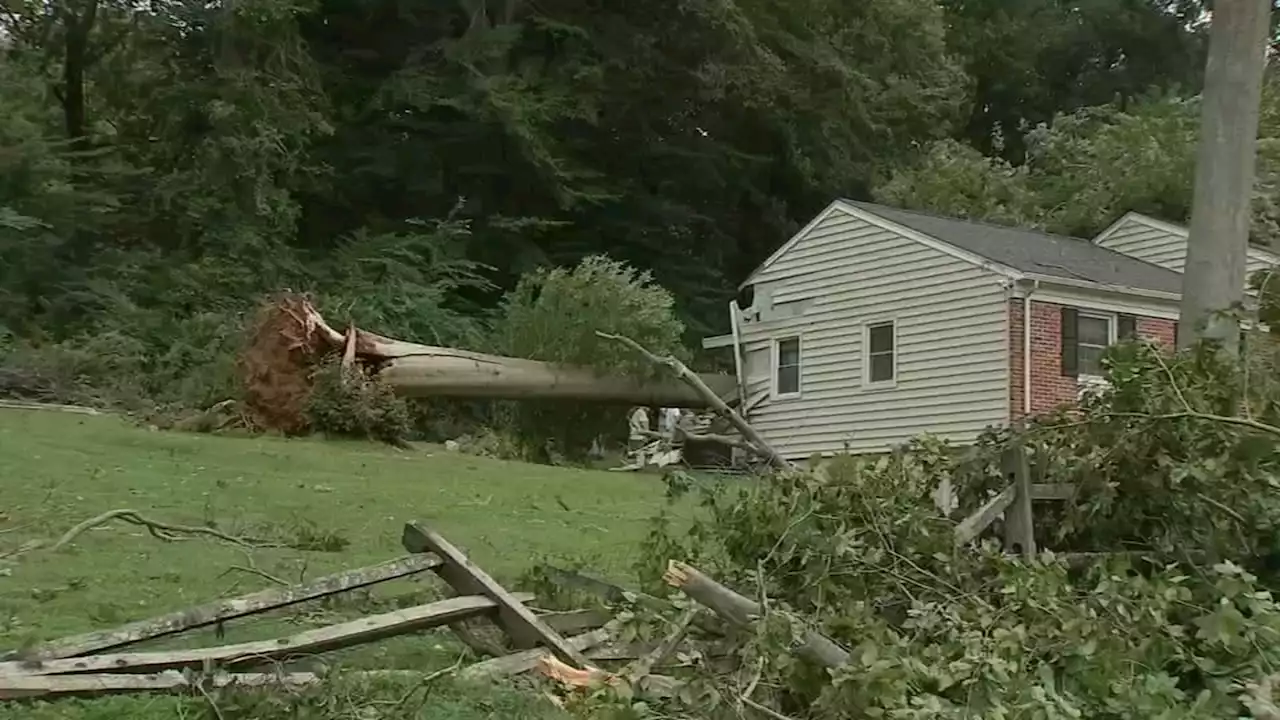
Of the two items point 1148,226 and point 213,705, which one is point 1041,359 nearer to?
point 1148,226

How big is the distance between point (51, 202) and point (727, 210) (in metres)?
12.9

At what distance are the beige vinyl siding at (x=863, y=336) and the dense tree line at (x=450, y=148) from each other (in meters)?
4.33

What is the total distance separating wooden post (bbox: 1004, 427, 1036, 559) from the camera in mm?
4719

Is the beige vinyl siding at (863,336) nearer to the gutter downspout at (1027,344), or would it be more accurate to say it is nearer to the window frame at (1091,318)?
the gutter downspout at (1027,344)

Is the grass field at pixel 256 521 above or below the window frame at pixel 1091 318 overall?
below

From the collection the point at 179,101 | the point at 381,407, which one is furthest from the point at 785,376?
the point at 179,101

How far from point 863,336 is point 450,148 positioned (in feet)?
32.0

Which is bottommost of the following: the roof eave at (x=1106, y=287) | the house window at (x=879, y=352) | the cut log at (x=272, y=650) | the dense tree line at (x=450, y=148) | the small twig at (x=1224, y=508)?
the cut log at (x=272, y=650)

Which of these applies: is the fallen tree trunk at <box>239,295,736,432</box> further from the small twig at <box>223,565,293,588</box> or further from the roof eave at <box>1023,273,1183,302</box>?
the small twig at <box>223,565,293,588</box>

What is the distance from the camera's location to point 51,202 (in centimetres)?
2008

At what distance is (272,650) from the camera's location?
4066 mm

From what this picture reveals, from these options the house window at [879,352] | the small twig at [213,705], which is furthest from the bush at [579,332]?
the small twig at [213,705]

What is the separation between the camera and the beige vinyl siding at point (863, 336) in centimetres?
1680

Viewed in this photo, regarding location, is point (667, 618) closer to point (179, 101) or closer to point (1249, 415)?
point (1249, 415)
